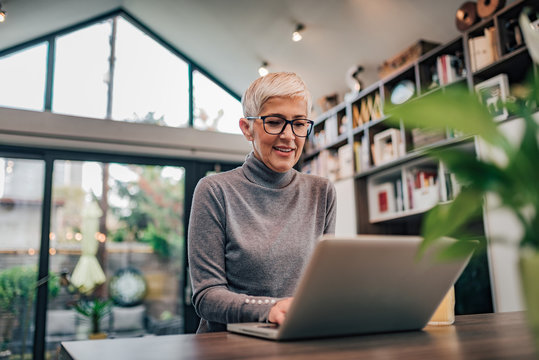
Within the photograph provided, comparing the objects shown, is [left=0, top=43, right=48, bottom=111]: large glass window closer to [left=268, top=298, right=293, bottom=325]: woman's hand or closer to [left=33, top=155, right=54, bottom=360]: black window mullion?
[left=33, top=155, right=54, bottom=360]: black window mullion

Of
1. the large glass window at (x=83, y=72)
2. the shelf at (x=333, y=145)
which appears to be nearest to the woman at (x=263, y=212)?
the shelf at (x=333, y=145)

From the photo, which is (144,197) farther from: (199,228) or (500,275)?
(199,228)

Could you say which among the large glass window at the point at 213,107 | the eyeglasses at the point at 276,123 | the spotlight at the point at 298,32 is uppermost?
the spotlight at the point at 298,32

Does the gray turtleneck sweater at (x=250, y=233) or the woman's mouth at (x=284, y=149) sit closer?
the gray turtleneck sweater at (x=250, y=233)

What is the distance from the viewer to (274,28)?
4.37 m

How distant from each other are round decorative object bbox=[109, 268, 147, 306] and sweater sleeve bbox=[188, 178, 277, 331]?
13.1ft

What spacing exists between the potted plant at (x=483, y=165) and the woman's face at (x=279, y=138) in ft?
2.85

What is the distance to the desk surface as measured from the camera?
2.03ft

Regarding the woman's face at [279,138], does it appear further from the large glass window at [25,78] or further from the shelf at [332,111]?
the large glass window at [25,78]

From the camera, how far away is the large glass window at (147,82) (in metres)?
4.93

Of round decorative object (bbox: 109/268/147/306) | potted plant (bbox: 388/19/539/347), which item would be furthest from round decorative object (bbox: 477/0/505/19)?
round decorative object (bbox: 109/268/147/306)

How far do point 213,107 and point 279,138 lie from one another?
4.19m

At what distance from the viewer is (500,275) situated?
100 inches

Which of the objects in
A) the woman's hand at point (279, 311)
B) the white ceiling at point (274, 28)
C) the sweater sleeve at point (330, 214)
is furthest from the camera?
the white ceiling at point (274, 28)
